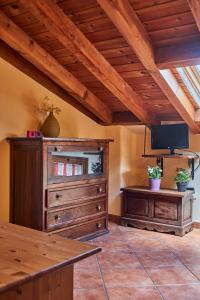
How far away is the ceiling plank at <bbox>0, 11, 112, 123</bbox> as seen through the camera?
305cm

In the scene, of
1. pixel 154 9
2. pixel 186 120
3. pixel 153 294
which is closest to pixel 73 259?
pixel 153 294

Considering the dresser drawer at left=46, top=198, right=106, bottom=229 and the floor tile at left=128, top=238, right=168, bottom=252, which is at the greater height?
the dresser drawer at left=46, top=198, right=106, bottom=229

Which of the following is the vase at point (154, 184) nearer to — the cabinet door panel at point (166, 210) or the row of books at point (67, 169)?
the cabinet door panel at point (166, 210)

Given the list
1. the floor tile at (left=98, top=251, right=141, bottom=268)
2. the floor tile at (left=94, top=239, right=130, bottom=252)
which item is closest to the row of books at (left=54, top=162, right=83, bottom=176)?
the floor tile at (left=94, top=239, right=130, bottom=252)

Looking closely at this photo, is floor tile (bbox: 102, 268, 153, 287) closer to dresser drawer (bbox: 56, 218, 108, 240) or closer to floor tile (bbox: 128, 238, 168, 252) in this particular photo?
floor tile (bbox: 128, 238, 168, 252)

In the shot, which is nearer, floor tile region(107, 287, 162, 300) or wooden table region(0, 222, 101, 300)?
wooden table region(0, 222, 101, 300)

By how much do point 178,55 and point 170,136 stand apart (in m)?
1.57

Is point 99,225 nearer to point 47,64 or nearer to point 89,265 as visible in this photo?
point 89,265

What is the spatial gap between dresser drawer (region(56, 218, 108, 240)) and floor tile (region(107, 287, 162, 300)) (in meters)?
1.23

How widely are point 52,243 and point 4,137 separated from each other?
2.31m

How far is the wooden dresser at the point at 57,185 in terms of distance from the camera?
3.43m

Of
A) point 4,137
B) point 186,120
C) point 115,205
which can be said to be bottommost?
point 115,205

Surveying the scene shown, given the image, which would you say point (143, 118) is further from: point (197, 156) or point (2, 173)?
point (2, 173)

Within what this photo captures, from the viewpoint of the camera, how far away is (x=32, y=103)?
12.9 feet
